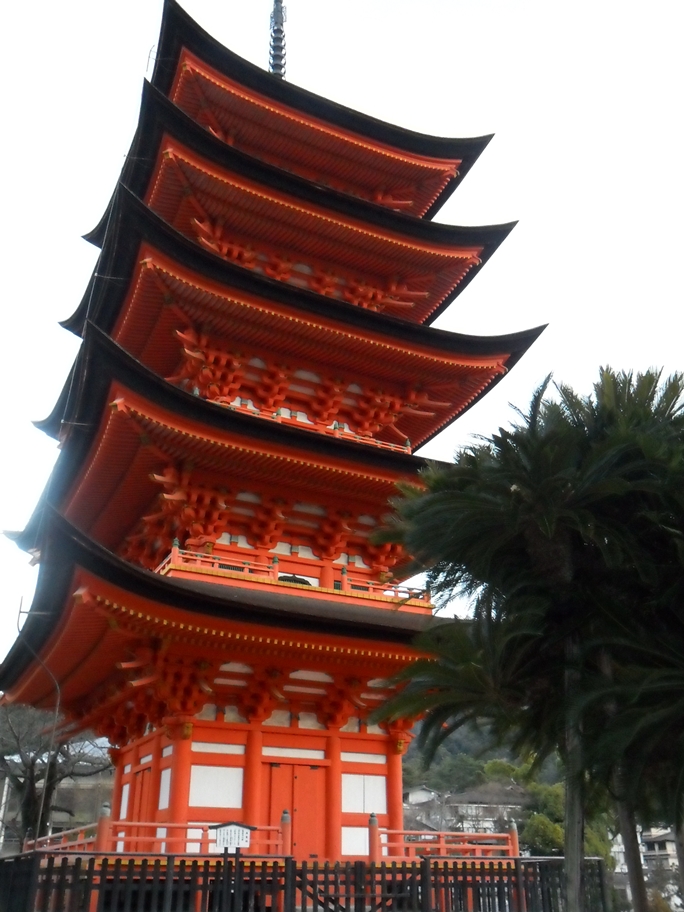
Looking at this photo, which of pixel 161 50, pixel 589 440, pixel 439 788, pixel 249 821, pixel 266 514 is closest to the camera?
pixel 589 440

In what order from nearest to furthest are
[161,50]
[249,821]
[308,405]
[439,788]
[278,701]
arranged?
[249,821] < [278,701] < [308,405] < [161,50] < [439,788]

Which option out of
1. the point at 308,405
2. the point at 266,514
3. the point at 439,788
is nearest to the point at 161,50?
the point at 308,405

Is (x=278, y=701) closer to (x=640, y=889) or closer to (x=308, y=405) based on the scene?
(x=308, y=405)

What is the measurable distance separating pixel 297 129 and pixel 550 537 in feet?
50.4

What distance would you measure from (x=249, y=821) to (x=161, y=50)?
17.1 metres

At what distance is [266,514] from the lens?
605 inches

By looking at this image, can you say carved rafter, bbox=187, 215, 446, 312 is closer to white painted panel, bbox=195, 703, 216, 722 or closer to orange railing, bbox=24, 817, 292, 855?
white painted panel, bbox=195, 703, 216, 722

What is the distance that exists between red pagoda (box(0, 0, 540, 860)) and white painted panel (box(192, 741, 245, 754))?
23 mm

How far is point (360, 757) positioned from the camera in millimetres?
14219

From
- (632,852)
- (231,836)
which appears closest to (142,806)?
(231,836)

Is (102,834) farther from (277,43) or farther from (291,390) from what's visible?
(277,43)

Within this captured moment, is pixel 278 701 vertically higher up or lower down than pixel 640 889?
higher up

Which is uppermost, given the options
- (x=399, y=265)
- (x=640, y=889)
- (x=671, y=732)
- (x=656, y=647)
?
(x=399, y=265)

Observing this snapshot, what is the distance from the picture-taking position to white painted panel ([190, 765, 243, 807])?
12.6 meters
